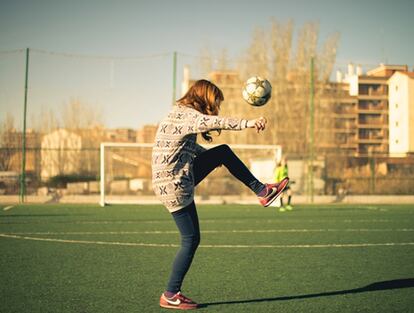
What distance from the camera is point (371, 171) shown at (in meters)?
26.8

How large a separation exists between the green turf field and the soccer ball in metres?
2.04

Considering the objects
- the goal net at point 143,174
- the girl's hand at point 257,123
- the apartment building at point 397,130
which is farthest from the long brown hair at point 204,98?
the apartment building at point 397,130

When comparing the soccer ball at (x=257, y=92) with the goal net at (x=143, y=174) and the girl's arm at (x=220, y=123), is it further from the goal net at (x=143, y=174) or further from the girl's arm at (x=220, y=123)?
the goal net at (x=143, y=174)

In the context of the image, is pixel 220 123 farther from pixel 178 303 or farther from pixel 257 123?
pixel 178 303

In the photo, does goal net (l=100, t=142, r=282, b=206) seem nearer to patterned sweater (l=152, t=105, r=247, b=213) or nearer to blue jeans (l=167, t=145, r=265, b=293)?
blue jeans (l=167, t=145, r=265, b=293)

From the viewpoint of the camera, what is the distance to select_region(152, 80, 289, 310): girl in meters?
4.83

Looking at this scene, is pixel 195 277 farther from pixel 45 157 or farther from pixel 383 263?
pixel 45 157

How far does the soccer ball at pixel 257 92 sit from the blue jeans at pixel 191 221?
151cm

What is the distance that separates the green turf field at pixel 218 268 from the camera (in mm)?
5293

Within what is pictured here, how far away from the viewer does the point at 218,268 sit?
7.15 meters

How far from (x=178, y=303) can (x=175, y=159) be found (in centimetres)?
129

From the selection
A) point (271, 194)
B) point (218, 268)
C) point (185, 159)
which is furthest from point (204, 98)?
point (218, 268)

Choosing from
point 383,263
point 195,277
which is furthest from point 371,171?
point 195,277

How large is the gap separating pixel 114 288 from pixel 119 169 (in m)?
19.5
